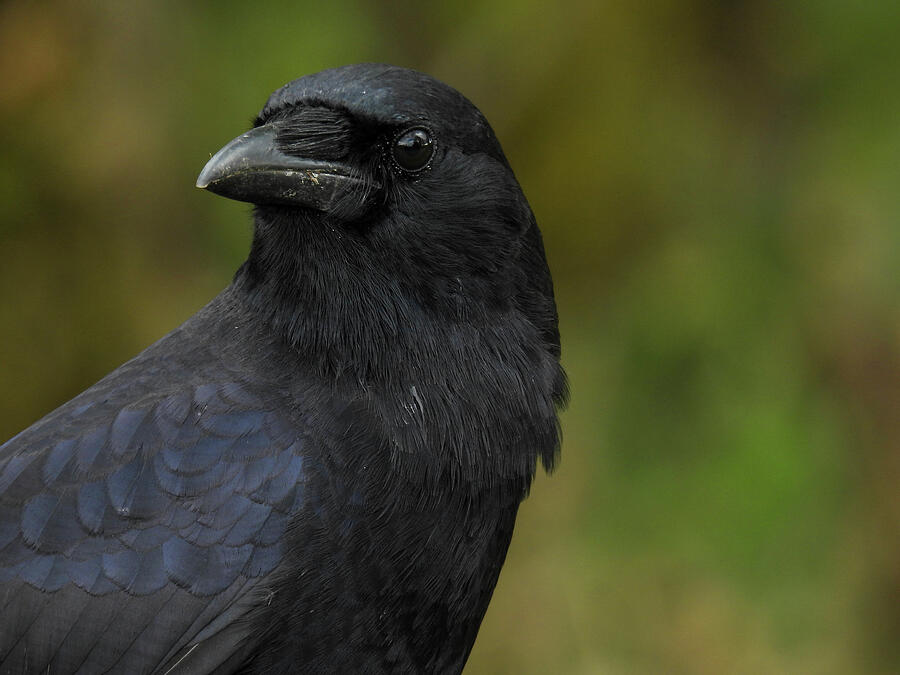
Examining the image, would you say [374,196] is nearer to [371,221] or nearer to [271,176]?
[371,221]

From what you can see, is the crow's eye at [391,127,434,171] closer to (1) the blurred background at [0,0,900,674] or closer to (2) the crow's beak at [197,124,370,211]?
(2) the crow's beak at [197,124,370,211]

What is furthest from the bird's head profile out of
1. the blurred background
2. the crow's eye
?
the blurred background

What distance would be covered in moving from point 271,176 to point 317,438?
23.7 inches

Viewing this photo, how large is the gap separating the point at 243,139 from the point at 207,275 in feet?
7.83

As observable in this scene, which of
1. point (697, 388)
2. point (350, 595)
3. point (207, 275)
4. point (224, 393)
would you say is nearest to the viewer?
point (350, 595)

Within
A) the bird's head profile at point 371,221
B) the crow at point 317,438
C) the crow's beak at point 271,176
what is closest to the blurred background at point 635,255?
the crow at point 317,438

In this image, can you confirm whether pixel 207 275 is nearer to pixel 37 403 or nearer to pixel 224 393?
pixel 37 403

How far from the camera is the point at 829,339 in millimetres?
4809

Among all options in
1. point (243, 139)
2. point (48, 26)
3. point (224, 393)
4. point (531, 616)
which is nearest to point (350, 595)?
point (224, 393)

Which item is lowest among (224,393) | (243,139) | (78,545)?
(78,545)

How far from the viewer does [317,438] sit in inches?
108

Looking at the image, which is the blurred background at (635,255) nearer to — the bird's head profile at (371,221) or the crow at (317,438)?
the crow at (317,438)

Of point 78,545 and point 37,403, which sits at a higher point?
point 37,403

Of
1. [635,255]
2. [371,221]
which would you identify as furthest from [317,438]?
[635,255]
